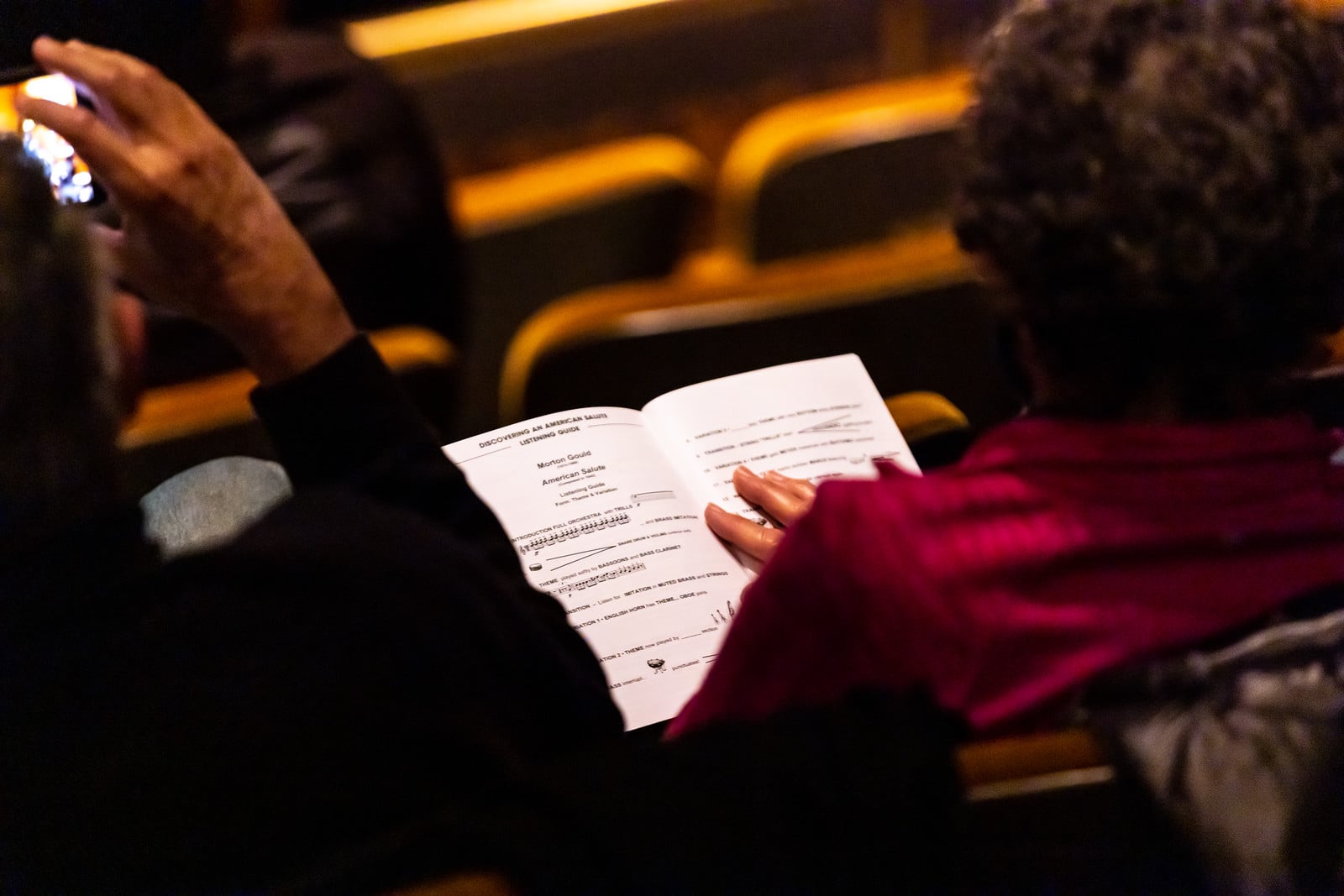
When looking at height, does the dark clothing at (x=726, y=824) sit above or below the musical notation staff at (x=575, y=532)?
above

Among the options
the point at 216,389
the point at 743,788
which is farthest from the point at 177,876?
the point at 216,389

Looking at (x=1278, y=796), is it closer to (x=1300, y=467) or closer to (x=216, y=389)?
(x=1300, y=467)

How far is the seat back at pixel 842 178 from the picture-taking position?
6.03 feet

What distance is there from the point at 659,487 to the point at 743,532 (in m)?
0.08

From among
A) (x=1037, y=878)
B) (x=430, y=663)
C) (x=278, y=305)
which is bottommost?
(x=1037, y=878)

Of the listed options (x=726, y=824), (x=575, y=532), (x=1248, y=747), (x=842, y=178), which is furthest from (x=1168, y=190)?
(x=842, y=178)

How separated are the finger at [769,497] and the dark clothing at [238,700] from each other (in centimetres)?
37

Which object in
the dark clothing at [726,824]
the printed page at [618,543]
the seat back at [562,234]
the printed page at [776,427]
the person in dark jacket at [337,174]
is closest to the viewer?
the dark clothing at [726,824]

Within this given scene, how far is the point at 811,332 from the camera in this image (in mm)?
1223

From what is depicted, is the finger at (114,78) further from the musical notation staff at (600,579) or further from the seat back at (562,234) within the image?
the seat back at (562,234)

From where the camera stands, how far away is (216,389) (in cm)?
138

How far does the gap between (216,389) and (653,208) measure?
0.73 metres

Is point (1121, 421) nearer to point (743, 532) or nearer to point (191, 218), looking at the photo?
point (743, 532)

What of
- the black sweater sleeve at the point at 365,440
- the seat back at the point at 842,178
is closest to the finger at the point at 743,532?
the black sweater sleeve at the point at 365,440
